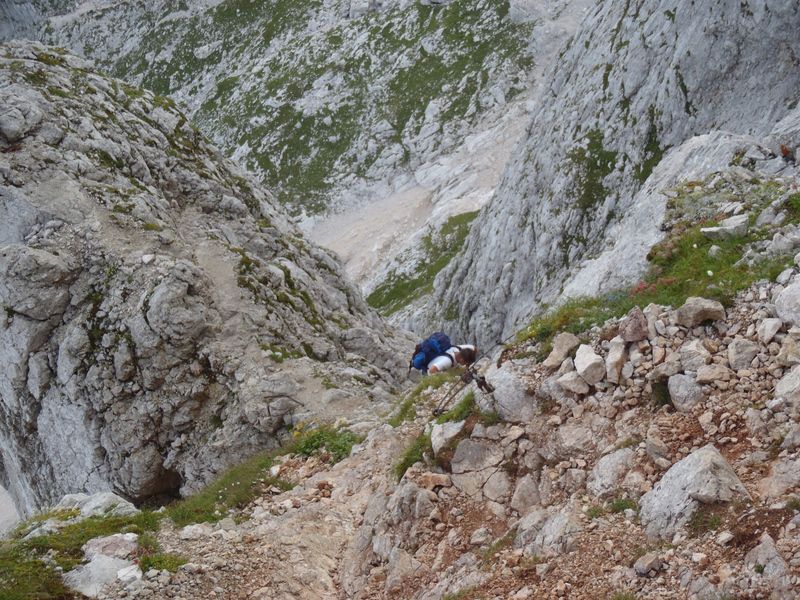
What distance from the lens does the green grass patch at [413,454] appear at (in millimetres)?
12156

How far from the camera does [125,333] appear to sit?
71.1 feet

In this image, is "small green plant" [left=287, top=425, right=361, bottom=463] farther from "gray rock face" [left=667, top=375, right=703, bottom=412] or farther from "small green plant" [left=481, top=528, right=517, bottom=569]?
"gray rock face" [left=667, top=375, right=703, bottom=412]

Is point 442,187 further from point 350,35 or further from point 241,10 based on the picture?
point 241,10

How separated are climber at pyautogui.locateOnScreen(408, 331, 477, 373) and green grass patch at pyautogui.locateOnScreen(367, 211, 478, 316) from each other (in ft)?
155

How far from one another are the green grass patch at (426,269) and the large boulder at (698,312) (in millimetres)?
54710

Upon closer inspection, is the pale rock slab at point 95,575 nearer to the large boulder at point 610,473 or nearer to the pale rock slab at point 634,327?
the large boulder at point 610,473

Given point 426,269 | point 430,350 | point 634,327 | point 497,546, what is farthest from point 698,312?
point 426,269

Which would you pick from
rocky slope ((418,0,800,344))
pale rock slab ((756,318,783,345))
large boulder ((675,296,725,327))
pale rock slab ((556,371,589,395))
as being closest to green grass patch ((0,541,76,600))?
pale rock slab ((556,371,589,395))

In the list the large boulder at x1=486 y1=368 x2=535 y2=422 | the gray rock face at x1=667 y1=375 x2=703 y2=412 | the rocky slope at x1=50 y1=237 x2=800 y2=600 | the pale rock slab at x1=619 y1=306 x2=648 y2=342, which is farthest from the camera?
the large boulder at x1=486 y1=368 x2=535 y2=422

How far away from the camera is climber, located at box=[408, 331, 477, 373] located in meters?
16.8

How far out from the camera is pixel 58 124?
25938 mm

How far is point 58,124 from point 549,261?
1007 inches

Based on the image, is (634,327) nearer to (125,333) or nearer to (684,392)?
(684,392)

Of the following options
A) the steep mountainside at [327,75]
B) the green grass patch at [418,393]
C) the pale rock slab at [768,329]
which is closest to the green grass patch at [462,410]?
the green grass patch at [418,393]
